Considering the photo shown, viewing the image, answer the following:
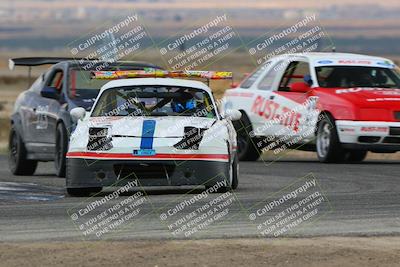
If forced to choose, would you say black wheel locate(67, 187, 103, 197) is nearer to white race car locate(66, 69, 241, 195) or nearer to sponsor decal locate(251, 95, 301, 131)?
white race car locate(66, 69, 241, 195)

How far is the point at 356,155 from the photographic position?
67.3 ft

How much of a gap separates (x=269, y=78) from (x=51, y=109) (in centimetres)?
487

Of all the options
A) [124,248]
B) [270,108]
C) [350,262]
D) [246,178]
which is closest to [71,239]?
[124,248]

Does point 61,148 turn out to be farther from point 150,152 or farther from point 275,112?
point 275,112

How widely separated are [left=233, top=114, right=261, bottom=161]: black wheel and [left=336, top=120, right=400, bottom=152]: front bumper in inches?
83.0

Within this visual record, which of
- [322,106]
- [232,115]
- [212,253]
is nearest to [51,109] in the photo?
[232,115]

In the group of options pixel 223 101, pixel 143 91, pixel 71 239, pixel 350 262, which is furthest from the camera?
pixel 223 101

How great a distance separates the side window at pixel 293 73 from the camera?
20.3m

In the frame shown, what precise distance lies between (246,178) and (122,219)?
17.1ft

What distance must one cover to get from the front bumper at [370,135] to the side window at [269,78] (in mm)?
2011

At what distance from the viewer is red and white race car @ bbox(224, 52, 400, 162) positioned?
18.7 m

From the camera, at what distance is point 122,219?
11172 millimetres

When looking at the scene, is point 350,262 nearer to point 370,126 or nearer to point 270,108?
point 370,126

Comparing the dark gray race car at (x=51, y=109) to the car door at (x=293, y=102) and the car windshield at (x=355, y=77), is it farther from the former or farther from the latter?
the car windshield at (x=355, y=77)
